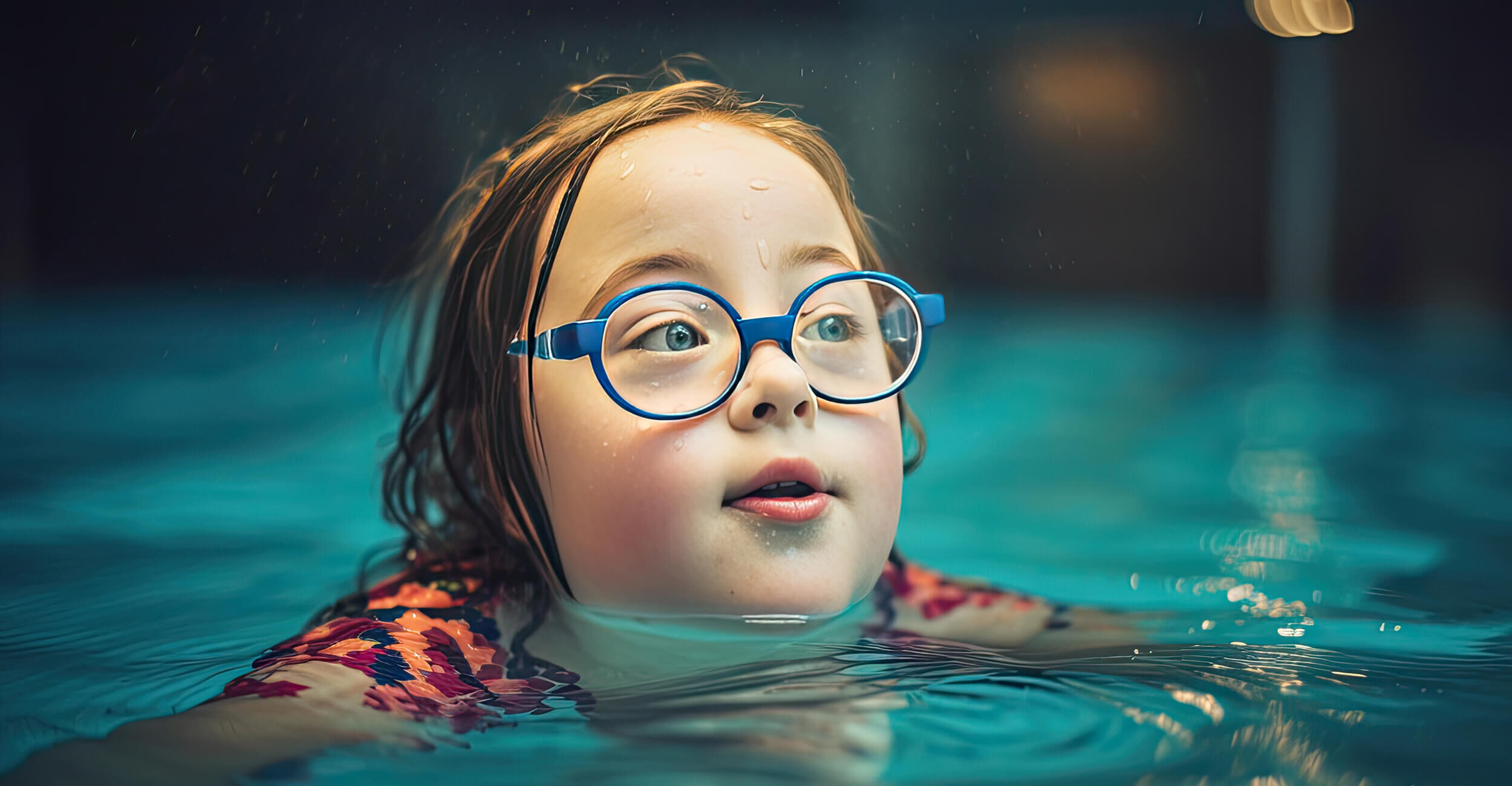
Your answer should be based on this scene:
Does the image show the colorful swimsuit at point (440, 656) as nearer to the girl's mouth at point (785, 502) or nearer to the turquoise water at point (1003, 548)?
the turquoise water at point (1003, 548)

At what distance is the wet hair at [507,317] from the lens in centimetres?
160

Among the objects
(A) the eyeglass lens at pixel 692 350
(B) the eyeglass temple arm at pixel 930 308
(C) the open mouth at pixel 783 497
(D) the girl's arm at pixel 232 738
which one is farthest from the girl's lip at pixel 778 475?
(D) the girl's arm at pixel 232 738

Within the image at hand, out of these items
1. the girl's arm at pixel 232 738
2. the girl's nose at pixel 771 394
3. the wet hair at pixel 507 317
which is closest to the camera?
the girl's arm at pixel 232 738

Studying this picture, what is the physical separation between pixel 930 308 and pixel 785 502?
16.0 inches

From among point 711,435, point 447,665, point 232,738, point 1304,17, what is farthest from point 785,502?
point 1304,17

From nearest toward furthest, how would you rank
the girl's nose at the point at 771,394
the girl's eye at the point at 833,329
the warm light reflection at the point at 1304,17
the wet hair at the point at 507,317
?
the girl's nose at the point at 771,394 → the girl's eye at the point at 833,329 → the wet hair at the point at 507,317 → the warm light reflection at the point at 1304,17

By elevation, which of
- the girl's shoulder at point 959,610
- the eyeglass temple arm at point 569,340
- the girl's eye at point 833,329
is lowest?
the girl's shoulder at point 959,610

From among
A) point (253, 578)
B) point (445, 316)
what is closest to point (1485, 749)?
point (445, 316)

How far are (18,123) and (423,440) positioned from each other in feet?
15.4

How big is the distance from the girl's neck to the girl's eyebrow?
399 millimetres

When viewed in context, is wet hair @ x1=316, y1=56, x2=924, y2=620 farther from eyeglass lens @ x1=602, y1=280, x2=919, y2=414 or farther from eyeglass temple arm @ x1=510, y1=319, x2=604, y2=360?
eyeglass lens @ x1=602, y1=280, x2=919, y2=414

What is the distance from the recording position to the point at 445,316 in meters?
1.81

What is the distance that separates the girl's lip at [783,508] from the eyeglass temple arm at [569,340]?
0.86 feet

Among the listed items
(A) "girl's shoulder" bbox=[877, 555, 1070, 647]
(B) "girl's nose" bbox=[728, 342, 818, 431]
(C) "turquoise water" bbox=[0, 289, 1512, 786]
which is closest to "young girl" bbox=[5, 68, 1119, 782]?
(B) "girl's nose" bbox=[728, 342, 818, 431]
